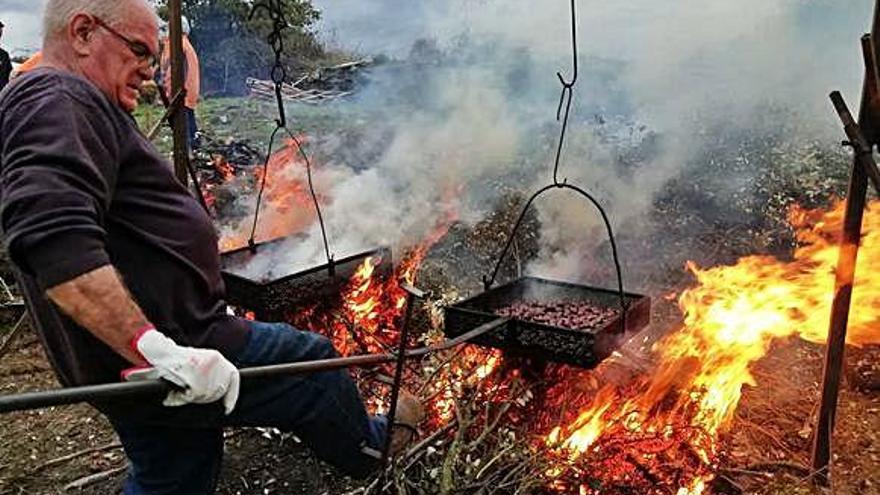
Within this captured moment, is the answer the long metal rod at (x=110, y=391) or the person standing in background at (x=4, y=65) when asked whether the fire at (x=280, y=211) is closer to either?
the long metal rod at (x=110, y=391)

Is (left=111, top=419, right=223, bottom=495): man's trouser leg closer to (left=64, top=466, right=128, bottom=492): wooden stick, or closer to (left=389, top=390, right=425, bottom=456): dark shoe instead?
(left=389, top=390, right=425, bottom=456): dark shoe

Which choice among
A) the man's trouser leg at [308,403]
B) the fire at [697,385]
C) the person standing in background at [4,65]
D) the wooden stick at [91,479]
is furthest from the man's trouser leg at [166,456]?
the person standing in background at [4,65]

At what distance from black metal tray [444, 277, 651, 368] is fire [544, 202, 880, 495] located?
0.56m

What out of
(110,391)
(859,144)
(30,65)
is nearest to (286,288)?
(110,391)

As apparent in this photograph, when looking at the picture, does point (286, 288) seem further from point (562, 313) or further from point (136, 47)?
point (136, 47)

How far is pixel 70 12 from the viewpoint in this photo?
93.0 inches

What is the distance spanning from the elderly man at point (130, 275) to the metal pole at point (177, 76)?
197 centimetres

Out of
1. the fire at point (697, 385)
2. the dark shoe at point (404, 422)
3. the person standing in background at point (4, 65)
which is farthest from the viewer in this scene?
the person standing in background at point (4, 65)

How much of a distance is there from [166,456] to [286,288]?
1.93 m

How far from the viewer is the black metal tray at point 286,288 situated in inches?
178

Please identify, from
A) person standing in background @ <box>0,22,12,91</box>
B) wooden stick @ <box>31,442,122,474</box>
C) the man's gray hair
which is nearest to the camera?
the man's gray hair

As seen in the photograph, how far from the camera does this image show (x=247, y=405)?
2.77 meters

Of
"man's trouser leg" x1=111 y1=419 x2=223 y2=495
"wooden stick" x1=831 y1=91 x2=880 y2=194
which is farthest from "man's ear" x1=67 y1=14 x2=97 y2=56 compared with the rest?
"wooden stick" x1=831 y1=91 x2=880 y2=194

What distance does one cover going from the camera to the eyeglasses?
2.42 m
